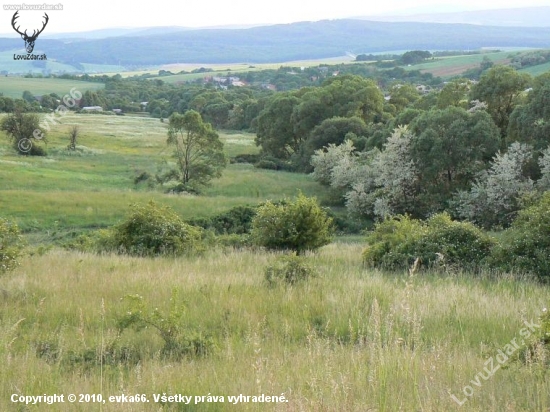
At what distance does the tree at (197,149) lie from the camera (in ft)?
157

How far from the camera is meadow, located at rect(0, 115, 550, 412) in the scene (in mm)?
4840

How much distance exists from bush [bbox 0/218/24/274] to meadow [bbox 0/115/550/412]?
0.97ft

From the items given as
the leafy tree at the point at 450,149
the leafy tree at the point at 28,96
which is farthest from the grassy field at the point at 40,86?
the leafy tree at the point at 450,149

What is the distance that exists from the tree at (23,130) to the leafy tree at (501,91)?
39106 mm

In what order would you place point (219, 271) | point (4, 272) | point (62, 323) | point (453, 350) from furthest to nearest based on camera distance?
point (219, 271) → point (4, 272) → point (62, 323) → point (453, 350)

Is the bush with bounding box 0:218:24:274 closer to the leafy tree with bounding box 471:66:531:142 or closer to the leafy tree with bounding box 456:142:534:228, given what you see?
the leafy tree with bounding box 456:142:534:228

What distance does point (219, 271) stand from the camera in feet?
41.7

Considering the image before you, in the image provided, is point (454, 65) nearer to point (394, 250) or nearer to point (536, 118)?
point (536, 118)

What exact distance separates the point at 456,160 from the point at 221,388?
111ft

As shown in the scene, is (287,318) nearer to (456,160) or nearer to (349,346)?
(349,346)

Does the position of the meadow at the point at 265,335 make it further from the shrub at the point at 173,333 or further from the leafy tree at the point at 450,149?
the leafy tree at the point at 450,149

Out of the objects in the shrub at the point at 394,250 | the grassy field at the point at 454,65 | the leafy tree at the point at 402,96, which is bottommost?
the shrub at the point at 394,250

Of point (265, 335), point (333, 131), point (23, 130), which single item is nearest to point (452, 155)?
point (333, 131)

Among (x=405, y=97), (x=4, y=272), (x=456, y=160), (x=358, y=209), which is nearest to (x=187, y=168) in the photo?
(x=358, y=209)
